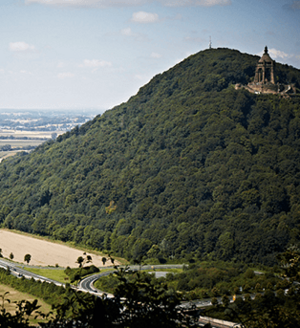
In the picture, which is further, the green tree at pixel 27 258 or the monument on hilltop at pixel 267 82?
the monument on hilltop at pixel 267 82

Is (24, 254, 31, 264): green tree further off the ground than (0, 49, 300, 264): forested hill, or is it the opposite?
(0, 49, 300, 264): forested hill

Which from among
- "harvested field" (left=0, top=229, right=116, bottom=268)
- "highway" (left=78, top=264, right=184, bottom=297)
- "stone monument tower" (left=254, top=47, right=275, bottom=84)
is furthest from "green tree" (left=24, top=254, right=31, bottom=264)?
"stone monument tower" (left=254, top=47, right=275, bottom=84)

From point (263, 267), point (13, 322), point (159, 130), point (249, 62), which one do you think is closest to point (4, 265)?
point (263, 267)

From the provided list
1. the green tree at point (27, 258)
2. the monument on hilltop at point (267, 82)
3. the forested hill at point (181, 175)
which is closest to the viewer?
the green tree at point (27, 258)

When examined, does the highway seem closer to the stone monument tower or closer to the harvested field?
the harvested field

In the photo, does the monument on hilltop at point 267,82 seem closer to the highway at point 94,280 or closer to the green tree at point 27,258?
the highway at point 94,280

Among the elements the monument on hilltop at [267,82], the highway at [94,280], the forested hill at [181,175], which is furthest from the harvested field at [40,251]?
the monument on hilltop at [267,82]

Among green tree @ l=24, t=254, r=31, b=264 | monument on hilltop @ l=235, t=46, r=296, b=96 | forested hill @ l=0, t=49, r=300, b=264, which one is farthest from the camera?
monument on hilltop @ l=235, t=46, r=296, b=96
